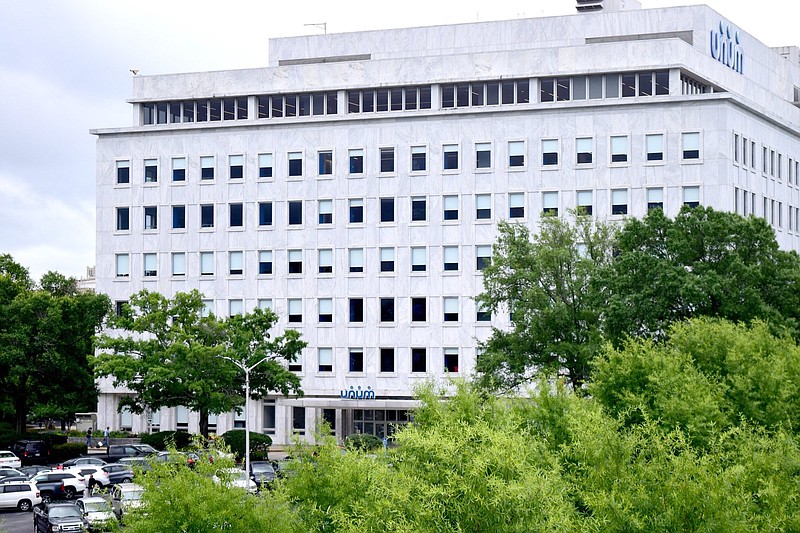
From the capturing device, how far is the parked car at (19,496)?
216 feet

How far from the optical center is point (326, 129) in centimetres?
10119

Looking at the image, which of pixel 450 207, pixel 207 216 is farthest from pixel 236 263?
pixel 450 207

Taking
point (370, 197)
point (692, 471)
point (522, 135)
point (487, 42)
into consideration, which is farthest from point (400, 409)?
point (692, 471)

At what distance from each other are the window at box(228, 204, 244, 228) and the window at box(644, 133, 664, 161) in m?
31.6

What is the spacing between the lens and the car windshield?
54906 millimetres

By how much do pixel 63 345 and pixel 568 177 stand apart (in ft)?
126

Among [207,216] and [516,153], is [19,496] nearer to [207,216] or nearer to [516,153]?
[207,216]

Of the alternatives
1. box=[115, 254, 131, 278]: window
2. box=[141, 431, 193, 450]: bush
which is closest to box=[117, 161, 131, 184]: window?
box=[115, 254, 131, 278]: window

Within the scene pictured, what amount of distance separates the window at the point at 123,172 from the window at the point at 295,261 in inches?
609

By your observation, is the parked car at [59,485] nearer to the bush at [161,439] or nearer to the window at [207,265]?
the bush at [161,439]

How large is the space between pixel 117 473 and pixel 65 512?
14322 millimetres

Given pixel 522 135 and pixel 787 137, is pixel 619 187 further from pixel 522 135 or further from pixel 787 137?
pixel 787 137

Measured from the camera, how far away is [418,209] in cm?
9875

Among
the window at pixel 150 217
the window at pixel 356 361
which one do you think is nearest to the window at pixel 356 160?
the window at pixel 356 361
